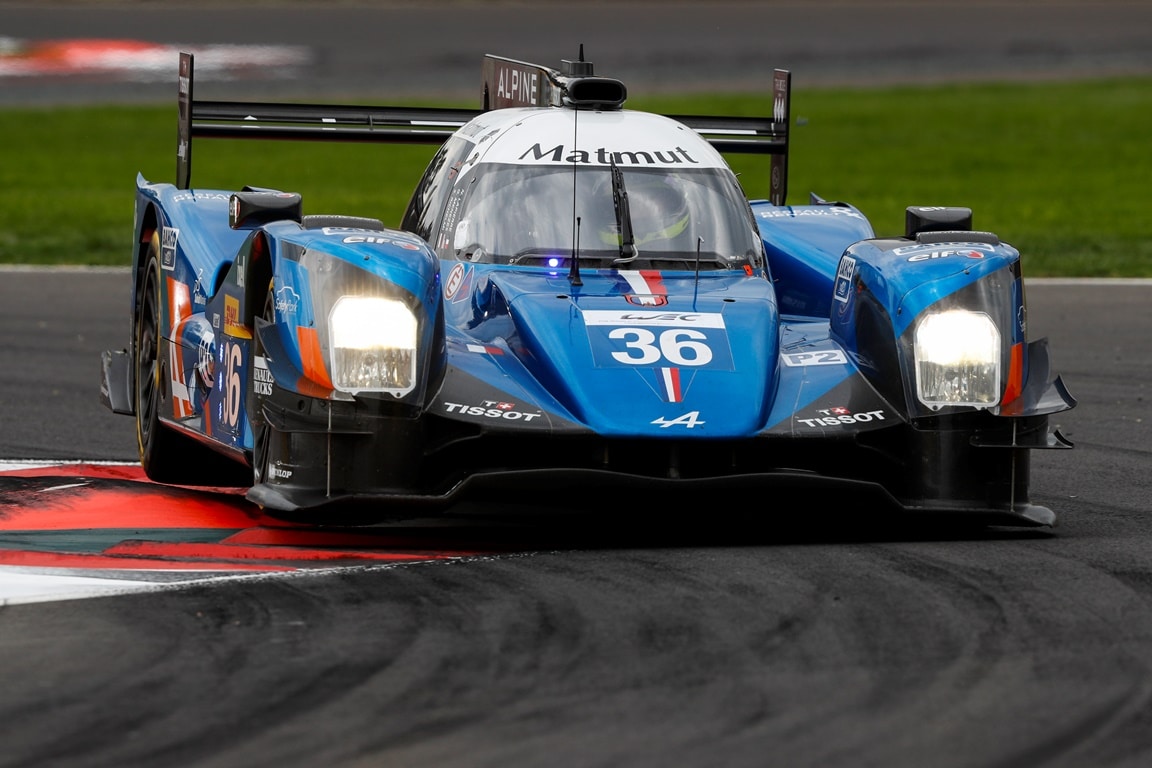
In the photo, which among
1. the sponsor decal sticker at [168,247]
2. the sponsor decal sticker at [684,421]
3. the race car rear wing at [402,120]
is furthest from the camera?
the race car rear wing at [402,120]

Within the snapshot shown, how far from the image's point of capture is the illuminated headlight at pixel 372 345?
252 inches

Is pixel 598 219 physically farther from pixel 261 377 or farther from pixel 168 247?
pixel 168 247

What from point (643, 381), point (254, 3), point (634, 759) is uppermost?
point (254, 3)

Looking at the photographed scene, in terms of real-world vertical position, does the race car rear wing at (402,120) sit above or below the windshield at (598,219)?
above

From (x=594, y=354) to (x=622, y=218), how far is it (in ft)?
3.69

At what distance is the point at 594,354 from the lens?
6566mm

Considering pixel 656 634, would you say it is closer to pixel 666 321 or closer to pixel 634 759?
pixel 634 759

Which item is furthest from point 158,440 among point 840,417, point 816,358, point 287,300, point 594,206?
point 840,417

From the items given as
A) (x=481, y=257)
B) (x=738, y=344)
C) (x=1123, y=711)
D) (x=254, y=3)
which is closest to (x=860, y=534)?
(x=738, y=344)

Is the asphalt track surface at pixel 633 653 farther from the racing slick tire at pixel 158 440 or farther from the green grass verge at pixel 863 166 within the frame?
the green grass verge at pixel 863 166

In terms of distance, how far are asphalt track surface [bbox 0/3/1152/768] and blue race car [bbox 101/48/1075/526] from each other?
23 cm

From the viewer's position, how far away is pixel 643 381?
6449 mm

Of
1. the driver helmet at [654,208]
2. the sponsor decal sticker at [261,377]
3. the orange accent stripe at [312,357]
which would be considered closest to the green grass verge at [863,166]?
the driver helmet at [654,208]

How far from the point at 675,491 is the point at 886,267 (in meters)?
1.27
